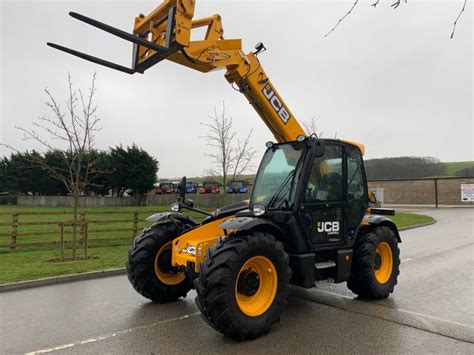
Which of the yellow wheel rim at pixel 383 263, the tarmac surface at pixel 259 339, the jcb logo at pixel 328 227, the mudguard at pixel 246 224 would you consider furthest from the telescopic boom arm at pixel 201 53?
the tarmac surface at pixel 259 339

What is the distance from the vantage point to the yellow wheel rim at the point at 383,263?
245 inches

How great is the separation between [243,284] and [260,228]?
730 mm

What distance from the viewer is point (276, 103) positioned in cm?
631

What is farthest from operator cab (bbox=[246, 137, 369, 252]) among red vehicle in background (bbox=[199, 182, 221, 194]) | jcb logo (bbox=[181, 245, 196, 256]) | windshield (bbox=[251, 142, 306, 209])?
red vehicle in background (bbox=[199, 182, 221, 194])

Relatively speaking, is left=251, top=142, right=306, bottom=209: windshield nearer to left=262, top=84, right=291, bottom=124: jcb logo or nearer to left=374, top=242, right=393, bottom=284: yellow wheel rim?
left=262, top=84, right=291, bottom=124: jcb logo

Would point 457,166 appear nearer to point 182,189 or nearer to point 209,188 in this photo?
point 209,188

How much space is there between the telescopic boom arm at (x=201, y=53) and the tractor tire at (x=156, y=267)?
2400 millimetres

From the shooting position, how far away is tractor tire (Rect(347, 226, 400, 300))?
5758 mm

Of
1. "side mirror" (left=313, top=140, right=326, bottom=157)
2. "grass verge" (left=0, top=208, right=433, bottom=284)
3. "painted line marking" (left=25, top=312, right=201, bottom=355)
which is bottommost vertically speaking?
"painted line marking" (left=25, top=312, right=201, bottom=355)

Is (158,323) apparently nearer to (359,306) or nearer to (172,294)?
(172,294)

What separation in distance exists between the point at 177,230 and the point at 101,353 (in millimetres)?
2268

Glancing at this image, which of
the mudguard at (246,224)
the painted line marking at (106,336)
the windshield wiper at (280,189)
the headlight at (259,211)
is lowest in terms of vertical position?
the painted line marking at (106,336)

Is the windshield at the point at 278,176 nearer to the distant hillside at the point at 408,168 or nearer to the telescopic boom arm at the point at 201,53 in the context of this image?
the telescopic boom arm at the point at 201,53

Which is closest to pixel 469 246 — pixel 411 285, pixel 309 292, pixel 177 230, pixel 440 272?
pixel 440 272
